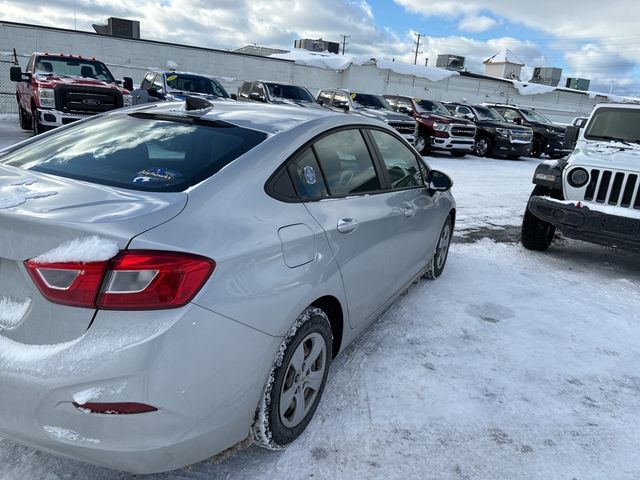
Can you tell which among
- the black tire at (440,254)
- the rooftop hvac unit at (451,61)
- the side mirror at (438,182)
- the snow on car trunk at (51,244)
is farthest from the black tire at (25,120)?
the rooftop hvac unit at (451,61)

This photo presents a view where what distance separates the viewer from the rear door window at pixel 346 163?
2.83 m

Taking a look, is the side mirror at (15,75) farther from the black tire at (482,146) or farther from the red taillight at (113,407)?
the black tire at (482,146)

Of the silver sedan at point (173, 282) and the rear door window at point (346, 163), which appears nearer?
the silver sedan at point (173, 282)

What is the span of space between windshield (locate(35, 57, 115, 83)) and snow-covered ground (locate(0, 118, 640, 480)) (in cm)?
1049

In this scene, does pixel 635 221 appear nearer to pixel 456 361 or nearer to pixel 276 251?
pixel 456 361


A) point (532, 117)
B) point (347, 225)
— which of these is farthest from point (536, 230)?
point (532, 117)

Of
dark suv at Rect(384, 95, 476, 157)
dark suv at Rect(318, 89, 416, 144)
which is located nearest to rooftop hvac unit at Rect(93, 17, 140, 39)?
dark suv at Rect(318, 89, 416, 144)

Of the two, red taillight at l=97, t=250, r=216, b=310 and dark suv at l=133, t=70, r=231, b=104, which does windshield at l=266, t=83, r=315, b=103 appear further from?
red taillight at l=97, t=250, r=216, b=310

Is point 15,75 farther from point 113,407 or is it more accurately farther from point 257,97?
point 113,407

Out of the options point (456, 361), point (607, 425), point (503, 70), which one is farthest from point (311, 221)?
point (503, 70)

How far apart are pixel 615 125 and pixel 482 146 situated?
1099 centimetres

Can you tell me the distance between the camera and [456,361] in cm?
348

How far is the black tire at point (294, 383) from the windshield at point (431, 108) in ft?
48.9

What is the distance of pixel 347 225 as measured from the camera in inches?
108
